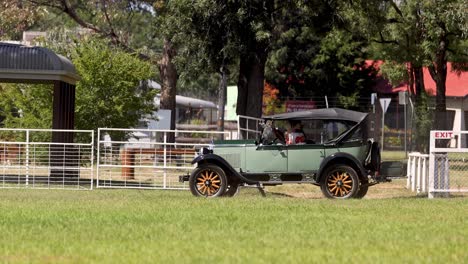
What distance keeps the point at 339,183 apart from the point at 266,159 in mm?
1674

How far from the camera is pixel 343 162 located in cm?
2208

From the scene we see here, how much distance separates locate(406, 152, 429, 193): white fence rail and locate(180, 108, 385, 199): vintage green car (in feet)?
6.32

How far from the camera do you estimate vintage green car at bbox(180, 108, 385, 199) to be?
22.2 meters

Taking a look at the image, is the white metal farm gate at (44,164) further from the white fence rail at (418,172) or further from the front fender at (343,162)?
the white fence rail at (418,172)

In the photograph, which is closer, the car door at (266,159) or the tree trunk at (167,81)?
the car door at (266,159)

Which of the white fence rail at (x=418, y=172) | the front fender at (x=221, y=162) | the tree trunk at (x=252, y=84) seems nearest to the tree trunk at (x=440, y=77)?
the tree trunk at (x=252, y=84)

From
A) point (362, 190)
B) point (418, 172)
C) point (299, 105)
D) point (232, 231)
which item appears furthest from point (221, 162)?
point (299, 105)

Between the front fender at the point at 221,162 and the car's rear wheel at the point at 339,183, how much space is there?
1.55 meters

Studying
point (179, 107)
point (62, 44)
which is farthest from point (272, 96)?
point (62, 44)

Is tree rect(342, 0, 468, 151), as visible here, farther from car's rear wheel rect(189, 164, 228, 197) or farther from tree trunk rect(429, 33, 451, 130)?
car's rear wheel rect(189, 164, 228, 197)

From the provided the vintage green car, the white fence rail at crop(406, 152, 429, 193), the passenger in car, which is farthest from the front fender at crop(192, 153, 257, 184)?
the white fence rail at crop(406, 152, 429, 193)

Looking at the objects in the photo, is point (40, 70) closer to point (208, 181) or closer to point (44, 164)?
point (44, 164)

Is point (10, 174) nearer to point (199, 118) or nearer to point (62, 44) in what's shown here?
point (62, 44)

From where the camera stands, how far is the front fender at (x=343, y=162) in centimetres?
2189
